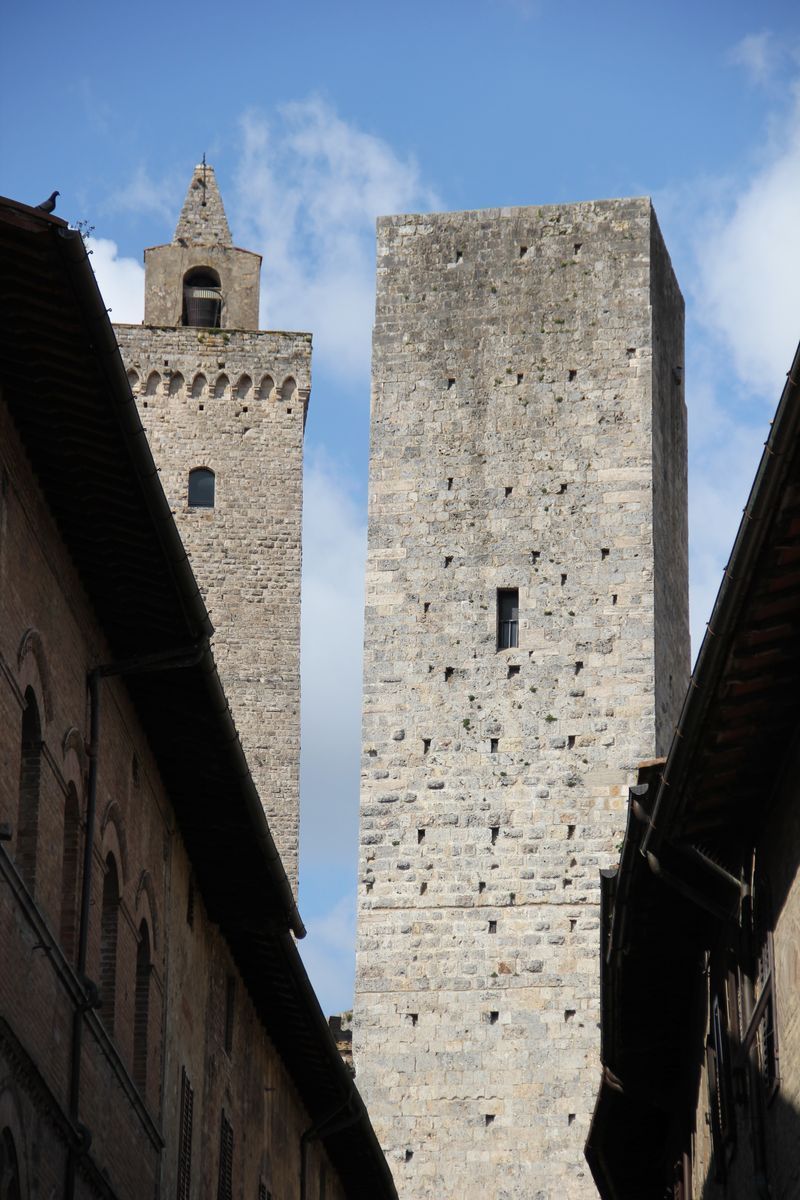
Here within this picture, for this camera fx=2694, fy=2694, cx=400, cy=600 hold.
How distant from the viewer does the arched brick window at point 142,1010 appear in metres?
18.0

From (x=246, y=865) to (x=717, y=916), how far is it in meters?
5.68

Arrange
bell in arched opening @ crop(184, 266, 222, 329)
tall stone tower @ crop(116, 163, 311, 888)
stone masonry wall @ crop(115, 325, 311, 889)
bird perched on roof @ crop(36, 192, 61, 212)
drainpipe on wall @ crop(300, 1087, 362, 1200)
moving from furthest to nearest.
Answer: bell in arched opening @ crop(184, 266, 222, 329) < tall stone tower @ crop(116, 163, 311, 888) < stone masonry wall @ crop(115, 325, 311, 889) < drainpipe on wall @ crop(300, 1087, 362, 1200) < bird perched on roof @ crop(36, 192, 61, 212)

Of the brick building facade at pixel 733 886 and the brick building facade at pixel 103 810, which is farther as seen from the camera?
the brick building facade at pixel 103 810

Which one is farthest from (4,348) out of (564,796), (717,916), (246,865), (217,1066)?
(564,796)

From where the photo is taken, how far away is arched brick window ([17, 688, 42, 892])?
46.0 feet

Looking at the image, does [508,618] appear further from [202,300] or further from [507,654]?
[202,300]

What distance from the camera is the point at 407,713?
126ft

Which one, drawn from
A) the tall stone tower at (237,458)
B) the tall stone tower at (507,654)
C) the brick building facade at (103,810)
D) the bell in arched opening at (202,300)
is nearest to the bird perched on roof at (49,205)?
the brick building facade at (103,810)

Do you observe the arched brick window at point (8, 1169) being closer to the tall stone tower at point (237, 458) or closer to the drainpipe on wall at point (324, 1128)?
the drainpipe on wall at point (324, 1128)

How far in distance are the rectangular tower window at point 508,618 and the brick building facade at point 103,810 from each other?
15640 millimetres

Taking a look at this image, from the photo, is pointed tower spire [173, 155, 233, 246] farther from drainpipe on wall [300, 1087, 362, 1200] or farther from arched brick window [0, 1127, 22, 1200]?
arched brick window [0, 1127, 22, 1200]

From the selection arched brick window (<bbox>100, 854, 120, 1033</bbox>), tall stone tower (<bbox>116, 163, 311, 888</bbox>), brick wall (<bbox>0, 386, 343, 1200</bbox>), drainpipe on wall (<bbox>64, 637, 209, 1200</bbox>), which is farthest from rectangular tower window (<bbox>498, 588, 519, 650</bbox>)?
drainpipe on wall (<bbox>64, 637, 209, 1200</bbox>)

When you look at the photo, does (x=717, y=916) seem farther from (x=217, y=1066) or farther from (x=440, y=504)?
(x=440, y=504)

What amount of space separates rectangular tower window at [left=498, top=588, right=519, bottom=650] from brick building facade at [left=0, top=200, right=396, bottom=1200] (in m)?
15.6
